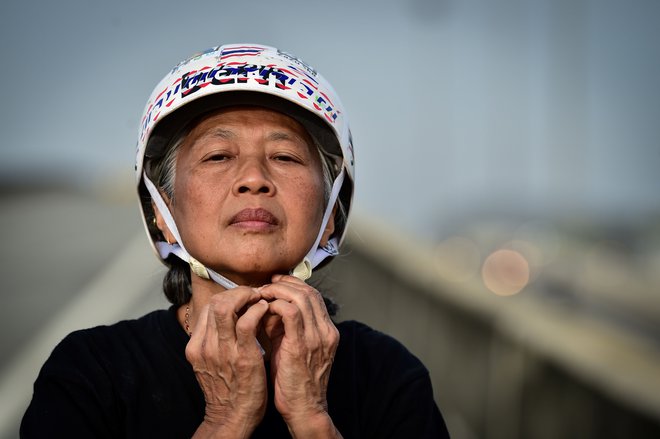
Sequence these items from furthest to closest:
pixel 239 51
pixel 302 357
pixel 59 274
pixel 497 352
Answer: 1. pixel 59 274
2. pixel 497 352
3. pixel 239 51
4. pixel 302 357

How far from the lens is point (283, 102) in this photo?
3352 millimetres

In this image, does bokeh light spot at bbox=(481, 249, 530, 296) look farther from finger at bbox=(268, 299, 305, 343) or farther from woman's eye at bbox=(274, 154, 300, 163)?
finger at bbox=(268, 299, 305, 343)

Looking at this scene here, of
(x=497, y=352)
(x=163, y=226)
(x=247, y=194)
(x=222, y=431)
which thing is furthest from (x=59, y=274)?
(x=222, y=431)

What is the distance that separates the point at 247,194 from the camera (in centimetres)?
308

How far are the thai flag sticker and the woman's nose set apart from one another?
0.59 m

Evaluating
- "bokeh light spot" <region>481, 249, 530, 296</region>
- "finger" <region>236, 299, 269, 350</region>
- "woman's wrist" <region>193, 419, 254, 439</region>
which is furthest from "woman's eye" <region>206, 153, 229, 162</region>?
Answer: "bokeh light spot" <region>481, 249, 530, 296</region>

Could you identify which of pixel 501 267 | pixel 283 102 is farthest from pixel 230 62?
pixel 501 267

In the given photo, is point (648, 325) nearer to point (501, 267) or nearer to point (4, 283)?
point (4, 283)

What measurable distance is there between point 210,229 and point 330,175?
0.68 meters

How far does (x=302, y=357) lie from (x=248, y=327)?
24 centimetres

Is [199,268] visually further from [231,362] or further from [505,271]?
[505,271]

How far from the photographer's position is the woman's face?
3.07 metres

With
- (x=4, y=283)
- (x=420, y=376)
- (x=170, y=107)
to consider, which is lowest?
(x=4, y=283)

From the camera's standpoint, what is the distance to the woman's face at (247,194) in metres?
3.07
